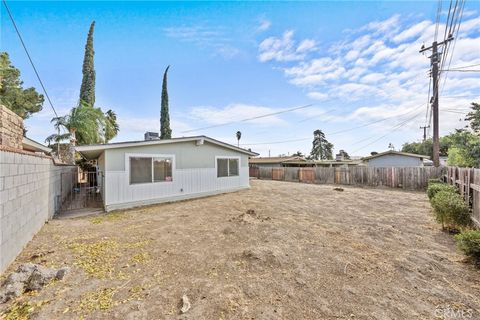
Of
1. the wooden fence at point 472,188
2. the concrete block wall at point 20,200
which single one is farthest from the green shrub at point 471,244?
the concrete block wall at point 20,200

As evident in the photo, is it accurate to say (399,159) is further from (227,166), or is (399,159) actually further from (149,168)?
(149,168)

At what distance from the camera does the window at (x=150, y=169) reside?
859cm

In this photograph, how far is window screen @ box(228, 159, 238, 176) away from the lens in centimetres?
1274

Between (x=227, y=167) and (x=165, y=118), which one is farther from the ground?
(x=165, y=118)

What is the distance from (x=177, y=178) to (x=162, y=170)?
840 millimetres

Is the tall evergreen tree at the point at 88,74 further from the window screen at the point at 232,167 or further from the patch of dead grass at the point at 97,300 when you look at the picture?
the patch of dead grass at the point at 97,300

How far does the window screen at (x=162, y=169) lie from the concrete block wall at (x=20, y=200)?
3731mm

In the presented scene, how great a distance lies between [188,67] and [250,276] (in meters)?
14.0

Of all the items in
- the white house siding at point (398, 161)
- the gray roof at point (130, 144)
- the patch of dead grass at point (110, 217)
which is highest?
the gray roof at point (130, 144)

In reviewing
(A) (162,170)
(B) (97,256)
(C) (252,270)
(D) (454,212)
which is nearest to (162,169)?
(A) (162,170)

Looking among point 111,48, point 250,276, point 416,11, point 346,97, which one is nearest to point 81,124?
point 111,48

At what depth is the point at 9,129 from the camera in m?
4.75

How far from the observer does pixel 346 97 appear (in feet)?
59.0

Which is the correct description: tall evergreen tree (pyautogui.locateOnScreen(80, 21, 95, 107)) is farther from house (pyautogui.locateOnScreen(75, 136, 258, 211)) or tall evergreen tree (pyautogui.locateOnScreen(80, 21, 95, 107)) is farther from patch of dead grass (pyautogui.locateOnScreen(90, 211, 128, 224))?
patch of dead grass (pyautogui.locateOnScreen(90, 211, 128, 224))
